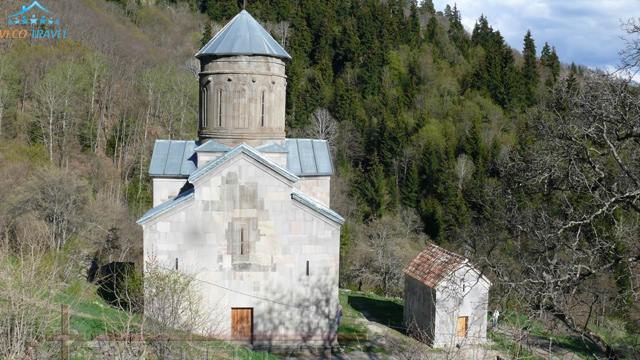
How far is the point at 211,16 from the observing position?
163 feet

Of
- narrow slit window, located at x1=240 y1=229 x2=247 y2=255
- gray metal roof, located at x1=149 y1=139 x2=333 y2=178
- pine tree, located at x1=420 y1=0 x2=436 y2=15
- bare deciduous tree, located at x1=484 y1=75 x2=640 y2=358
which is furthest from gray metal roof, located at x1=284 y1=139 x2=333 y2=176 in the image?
pine tree, located at x1=420 y1=0 x2=436 y2=15

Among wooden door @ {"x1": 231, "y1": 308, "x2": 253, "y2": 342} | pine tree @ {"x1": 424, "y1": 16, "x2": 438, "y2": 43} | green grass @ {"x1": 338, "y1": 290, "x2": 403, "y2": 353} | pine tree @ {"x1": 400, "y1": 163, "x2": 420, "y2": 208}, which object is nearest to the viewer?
wooden door @ {"x1": 231, "y1": 308, "x2": 253, "y2": 342}

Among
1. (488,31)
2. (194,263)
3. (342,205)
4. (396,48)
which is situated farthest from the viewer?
(488,31)

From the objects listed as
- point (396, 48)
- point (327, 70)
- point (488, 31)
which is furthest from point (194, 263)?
point (488, 31)

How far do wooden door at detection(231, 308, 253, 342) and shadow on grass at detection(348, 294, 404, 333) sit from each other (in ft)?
13.1

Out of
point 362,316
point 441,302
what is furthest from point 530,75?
point 441,302

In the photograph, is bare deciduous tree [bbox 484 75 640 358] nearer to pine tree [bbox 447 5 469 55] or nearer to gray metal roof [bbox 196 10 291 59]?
gray metal roof [bbox 196 10 291 59]

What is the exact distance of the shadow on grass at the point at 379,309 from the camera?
47.3 ft

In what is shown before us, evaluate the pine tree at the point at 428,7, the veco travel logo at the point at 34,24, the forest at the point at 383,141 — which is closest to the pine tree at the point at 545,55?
the forest at the point at 383,141

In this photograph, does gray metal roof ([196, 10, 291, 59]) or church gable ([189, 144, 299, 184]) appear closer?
church gable ([189, 144, 299, 184])

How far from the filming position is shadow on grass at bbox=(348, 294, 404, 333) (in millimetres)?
14414

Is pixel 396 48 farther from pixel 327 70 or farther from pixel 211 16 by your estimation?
pixel 211 16

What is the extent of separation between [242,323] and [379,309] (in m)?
5.98

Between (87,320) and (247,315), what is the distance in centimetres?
280
